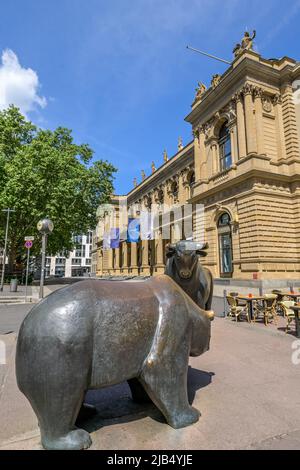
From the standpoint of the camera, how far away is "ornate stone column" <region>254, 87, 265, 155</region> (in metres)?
21.3

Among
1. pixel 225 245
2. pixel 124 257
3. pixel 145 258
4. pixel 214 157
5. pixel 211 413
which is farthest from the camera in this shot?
pixel 124 257

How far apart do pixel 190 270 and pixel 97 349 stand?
1651 millimetres

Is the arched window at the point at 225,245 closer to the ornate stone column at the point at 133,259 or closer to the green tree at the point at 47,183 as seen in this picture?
the green tree at the point at 47,183

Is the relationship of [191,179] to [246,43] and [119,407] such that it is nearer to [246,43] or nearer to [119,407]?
[246,43]

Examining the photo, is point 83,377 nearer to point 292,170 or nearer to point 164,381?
point 164,381

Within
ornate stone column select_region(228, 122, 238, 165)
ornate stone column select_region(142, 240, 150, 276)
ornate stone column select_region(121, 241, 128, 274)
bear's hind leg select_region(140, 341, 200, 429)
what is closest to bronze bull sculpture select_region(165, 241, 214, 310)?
bear's hind leg select_region(140, 341, 200, 429)

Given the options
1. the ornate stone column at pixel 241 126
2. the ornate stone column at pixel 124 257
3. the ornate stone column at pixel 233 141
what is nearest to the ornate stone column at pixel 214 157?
the ornate stone column at pixel 233 141

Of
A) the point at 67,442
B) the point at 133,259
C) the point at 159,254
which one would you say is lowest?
the point at 67,442

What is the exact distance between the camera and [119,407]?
11.1 ft

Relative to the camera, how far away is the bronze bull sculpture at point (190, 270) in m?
3.45

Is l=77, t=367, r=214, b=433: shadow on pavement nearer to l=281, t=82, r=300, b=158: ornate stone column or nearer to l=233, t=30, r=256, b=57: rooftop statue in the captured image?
l=281, t=82, r=300, b=158: ornate stone column

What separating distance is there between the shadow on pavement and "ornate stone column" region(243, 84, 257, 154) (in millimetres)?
20232

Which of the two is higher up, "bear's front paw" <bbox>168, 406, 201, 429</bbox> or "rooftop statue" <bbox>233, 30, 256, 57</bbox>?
"rooftop statue" <bbox>233, 30, 256, 57</bbox>

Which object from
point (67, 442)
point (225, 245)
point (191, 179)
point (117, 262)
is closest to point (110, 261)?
point (117, 262)
